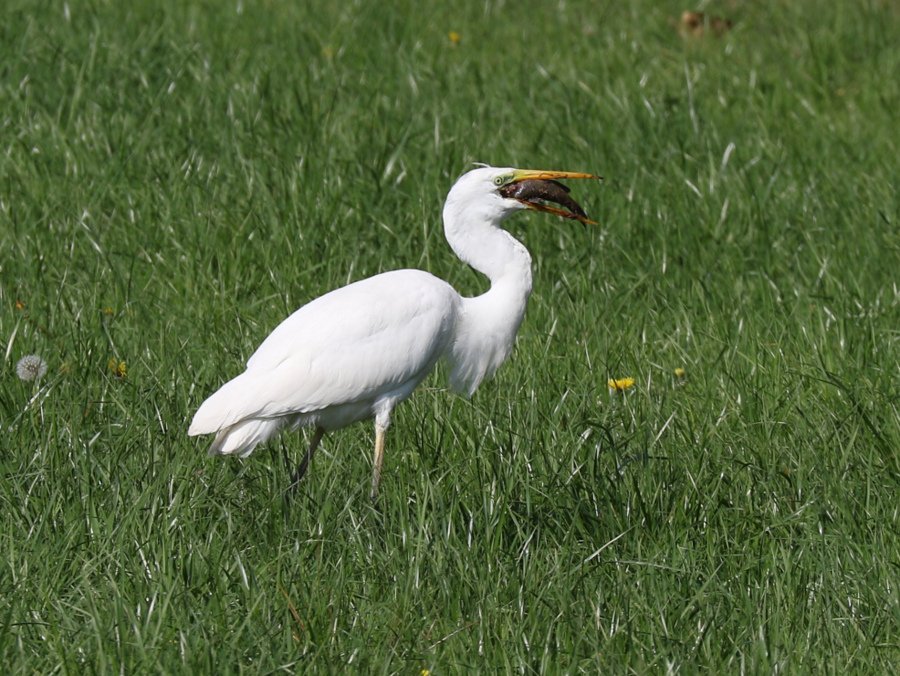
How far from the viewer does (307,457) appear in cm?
379

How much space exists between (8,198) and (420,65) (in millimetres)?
2050

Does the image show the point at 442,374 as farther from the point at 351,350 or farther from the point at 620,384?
the point at 351,350

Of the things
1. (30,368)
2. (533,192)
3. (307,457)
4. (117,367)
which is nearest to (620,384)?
(533,192)

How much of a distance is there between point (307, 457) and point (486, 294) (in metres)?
0.66

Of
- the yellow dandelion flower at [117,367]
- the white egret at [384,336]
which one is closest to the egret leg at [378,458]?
the white egret at [384,336]

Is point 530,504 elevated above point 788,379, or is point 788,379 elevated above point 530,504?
point 530,504

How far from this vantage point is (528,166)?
19.0ft

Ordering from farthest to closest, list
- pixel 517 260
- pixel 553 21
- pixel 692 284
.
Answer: pixel 553 21
pixel 692 284
pixel 517 260

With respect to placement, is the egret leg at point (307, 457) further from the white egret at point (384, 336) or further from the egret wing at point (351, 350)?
the egret wing at point (351, 350)

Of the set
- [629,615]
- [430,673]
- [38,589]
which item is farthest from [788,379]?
[38,589]

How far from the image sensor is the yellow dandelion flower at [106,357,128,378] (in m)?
4.20

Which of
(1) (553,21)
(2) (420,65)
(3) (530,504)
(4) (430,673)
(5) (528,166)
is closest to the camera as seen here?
(4) (430,673)

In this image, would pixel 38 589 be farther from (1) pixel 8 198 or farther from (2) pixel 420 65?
(2) pixel 420 65

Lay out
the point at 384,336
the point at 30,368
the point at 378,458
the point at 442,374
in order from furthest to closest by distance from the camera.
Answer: the point at 442,374 < the point at 30,368 < the point at 384,336 < the point at 378,458
